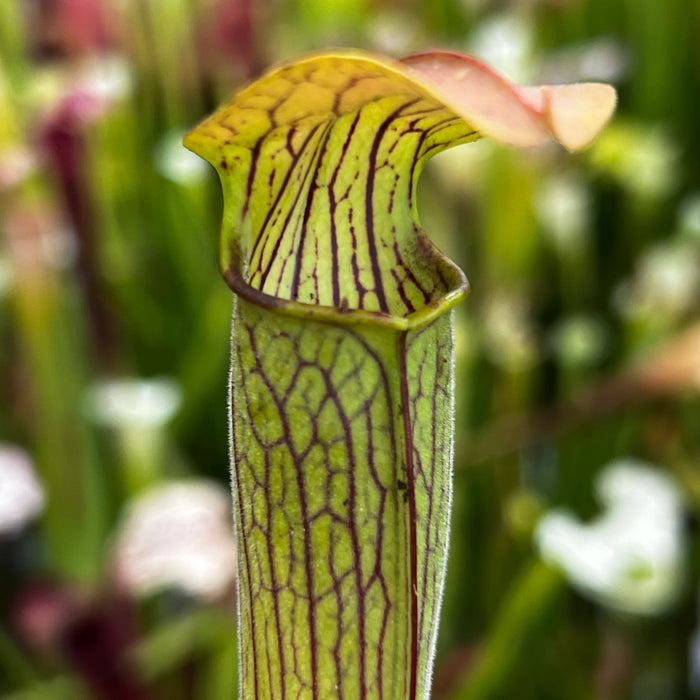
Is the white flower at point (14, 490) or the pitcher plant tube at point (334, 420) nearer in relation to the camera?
the pitcher plant tube at point (334, 420)

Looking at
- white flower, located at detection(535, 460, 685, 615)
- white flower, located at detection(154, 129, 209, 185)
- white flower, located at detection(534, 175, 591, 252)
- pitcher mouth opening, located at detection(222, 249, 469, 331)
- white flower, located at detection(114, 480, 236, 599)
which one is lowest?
white flower, located at detection(535, 460, 685, 615)

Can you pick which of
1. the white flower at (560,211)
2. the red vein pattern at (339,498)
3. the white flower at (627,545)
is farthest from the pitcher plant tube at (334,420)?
the white flower at (560,211)

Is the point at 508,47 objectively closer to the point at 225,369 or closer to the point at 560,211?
the point at 560,211

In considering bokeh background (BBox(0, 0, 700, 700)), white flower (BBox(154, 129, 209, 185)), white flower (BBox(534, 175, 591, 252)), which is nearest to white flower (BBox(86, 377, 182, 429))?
bokeh background (BBox(0, 0, 700, 700))

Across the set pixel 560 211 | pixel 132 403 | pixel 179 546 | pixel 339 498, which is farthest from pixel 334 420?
pixel 560 211

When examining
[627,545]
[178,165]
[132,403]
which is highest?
[178,165]

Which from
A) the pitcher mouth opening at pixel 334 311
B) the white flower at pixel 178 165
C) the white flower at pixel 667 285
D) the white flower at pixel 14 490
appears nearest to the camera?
the pitcher mouth opening at pixel 334 311

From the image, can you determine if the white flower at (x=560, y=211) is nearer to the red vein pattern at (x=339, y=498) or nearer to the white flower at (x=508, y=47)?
the white flower at (x=508, y=47)

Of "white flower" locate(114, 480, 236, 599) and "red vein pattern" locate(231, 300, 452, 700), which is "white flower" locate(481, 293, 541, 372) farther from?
"red vein pattern" locate(231, 300, 452, 700)
